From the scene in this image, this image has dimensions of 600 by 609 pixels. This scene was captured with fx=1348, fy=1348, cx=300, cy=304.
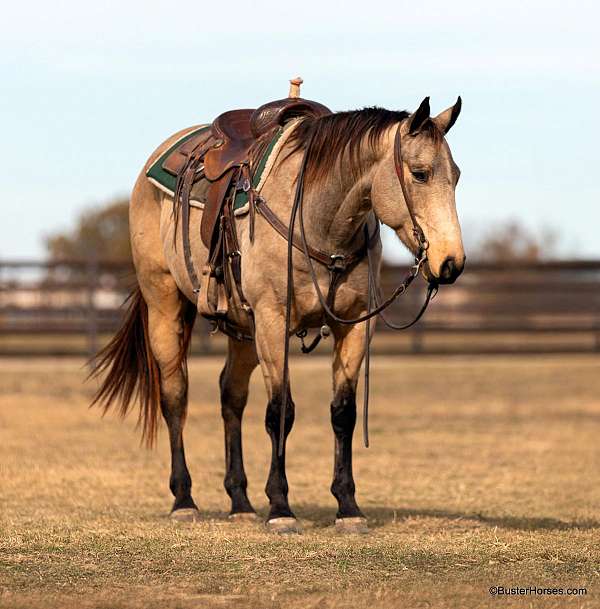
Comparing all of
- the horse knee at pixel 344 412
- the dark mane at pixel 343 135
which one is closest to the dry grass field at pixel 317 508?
the horse knee at pixel 344 412

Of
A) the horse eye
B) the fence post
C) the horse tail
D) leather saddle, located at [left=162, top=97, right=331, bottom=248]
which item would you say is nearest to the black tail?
the horse tail

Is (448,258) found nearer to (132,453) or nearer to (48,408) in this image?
(132,453)

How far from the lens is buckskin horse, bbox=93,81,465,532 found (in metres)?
6.58

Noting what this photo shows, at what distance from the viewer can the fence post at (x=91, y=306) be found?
22.8 m

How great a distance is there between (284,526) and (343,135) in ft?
6.82

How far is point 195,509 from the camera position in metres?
8.12

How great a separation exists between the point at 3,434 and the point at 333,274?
7717mm

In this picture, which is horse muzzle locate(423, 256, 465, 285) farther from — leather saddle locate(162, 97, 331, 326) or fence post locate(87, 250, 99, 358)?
fence post locate(87, 250, 99, 358)

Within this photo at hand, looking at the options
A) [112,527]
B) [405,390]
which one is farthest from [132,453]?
[405,390]

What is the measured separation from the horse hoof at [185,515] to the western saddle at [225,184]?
3.63 feet

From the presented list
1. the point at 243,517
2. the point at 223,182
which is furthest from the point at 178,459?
the point at 223,182

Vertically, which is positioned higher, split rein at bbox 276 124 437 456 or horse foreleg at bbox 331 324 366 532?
split rein at bbox 276 124 437 456

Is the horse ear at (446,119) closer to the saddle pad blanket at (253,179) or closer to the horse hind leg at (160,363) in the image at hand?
the saddle pad blanket at (253,179)

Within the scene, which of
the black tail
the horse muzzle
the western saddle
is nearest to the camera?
the horse muzzle
